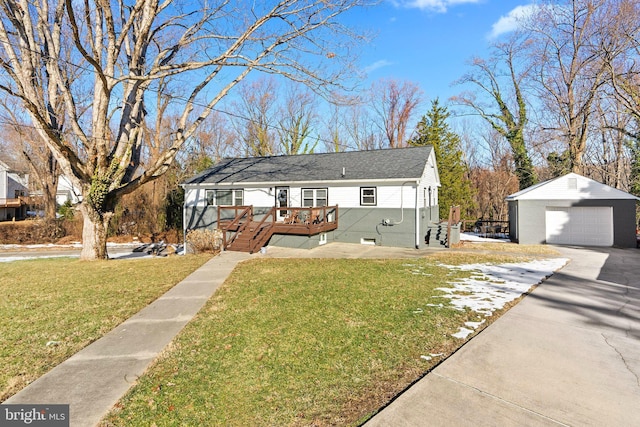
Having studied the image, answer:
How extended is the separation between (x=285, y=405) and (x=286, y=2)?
34.7 feet

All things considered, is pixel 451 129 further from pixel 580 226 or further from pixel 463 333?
pixel 463 333

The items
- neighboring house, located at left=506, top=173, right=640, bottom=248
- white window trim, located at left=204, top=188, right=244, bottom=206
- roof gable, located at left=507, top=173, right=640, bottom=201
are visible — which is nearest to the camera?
neighboring house, located at left=506, top=173, right=640, bottom=248

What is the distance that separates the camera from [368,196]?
14750 millimetres

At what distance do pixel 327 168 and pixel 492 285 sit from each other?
10.6m

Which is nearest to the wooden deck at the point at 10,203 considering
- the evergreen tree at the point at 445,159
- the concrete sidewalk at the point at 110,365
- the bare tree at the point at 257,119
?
the bare tree at the point at 257,119

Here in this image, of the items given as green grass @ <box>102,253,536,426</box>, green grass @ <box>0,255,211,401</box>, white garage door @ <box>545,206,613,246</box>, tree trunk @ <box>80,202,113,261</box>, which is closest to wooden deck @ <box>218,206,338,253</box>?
green grass @ <box>0,255,211,401</box>

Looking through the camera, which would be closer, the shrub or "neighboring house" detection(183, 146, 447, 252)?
the shrub

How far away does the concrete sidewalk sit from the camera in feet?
9.84

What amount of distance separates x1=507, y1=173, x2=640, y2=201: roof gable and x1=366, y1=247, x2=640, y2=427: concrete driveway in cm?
1083

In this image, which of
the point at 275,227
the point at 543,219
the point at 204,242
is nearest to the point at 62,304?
the point at 204,242

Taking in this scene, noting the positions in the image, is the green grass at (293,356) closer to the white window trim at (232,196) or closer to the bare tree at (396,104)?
the white window trim at (232,196)

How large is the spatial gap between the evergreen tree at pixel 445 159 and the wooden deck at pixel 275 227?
1133 centimetres

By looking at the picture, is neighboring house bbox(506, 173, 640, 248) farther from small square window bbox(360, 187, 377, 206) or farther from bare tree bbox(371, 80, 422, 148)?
bare tree bbox(371, 80, 422, 148)

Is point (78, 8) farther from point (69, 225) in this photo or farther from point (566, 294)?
point (69, 225)
